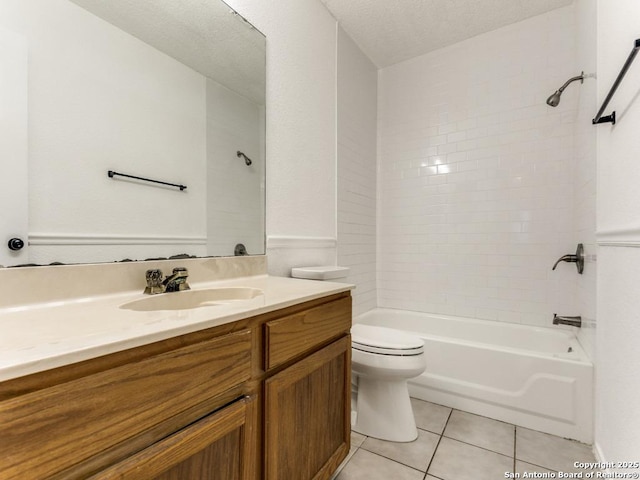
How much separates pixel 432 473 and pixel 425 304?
1397mm

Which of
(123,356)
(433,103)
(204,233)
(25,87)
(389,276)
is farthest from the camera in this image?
(389,276)

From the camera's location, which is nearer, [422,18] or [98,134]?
[98,134]

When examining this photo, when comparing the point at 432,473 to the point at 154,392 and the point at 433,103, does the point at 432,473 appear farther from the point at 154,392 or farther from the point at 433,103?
the point at 433,103

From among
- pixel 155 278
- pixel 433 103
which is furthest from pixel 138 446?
pixel 433 103

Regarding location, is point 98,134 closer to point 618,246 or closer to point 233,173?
point 233,173

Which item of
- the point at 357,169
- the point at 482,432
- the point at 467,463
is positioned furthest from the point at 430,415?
the point at 357,169

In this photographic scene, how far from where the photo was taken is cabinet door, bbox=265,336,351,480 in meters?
0.90

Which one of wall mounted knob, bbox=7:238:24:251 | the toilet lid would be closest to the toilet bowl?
the toilet lid

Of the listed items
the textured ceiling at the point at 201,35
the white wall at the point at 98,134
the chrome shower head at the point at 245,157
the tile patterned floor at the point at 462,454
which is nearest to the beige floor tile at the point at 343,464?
the tile patterned floor at the point at 462,454

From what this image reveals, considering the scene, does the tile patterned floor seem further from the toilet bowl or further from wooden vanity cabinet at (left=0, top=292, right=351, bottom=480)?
wooden vanity cabinet at (left=0, top=292, right=351, bottom=480)

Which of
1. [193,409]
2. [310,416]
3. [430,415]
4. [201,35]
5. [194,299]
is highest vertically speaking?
[201,35]

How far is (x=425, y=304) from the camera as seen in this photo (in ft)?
8.61

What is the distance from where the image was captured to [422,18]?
7.20 feet

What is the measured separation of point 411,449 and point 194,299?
1273 mm
